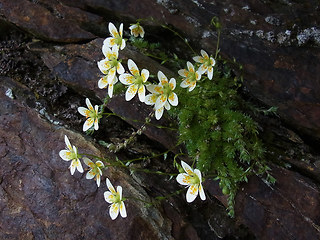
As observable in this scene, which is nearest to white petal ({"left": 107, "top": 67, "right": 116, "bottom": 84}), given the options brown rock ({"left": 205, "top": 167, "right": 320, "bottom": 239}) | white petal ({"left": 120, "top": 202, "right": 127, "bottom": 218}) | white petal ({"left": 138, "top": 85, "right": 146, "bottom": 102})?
white petal ({"left": 138, "top": 85, "right": 146, "bottom": 102})

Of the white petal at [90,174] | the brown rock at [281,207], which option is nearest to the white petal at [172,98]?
the white petal at [90,174]

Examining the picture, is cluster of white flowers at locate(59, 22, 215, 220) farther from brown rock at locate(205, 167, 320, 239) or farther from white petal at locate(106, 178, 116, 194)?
brown rock at locate(205, 167, 320, 239)

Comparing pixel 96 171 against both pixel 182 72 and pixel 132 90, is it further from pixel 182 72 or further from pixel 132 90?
pixel 182 72

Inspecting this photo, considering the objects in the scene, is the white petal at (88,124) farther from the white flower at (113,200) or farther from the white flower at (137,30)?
the white flower at (137,30)

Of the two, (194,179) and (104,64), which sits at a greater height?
(104,64)

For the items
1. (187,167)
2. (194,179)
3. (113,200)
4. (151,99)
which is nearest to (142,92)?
(151,99)

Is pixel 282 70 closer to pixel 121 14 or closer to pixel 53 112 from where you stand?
pixel 121 14
